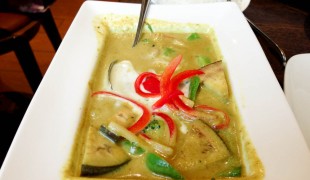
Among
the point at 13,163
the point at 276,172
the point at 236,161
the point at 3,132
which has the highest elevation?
the point at 13,163

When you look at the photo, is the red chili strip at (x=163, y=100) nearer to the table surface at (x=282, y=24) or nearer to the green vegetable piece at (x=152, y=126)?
the green vegetable piece at (x=152, y=126)

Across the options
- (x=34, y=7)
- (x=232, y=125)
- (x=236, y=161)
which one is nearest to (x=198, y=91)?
(x=232, y=125)

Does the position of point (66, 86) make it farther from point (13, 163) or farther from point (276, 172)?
point (276, 172)

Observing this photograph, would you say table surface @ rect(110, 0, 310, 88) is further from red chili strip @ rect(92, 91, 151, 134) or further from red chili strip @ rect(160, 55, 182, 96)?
red chili strip @ rect(92, 91, 151, 134)

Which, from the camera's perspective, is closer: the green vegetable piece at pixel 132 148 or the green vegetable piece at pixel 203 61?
the green vegetable piece at pixel 132 148

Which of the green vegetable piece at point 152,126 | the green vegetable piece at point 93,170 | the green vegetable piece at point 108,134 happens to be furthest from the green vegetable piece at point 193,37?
the green vegetable piece at point 93,170

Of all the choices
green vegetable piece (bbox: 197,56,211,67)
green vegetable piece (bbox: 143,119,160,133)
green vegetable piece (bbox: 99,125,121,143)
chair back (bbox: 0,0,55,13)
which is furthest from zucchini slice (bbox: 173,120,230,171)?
chair back (bbox: 0,0,55,13)
